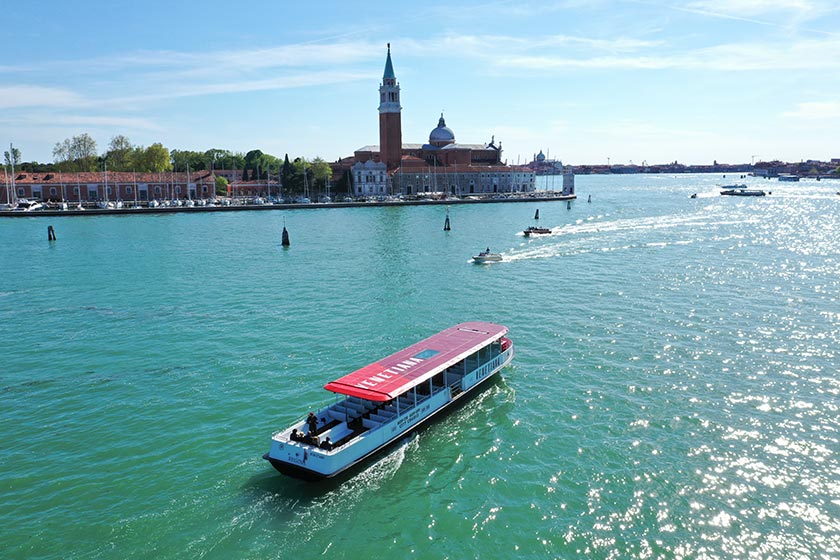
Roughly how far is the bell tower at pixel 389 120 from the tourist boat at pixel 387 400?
115133 millimetres

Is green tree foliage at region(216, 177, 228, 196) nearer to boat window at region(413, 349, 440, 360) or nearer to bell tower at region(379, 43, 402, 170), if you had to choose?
bell tower at region(379, 43, 402, 170)

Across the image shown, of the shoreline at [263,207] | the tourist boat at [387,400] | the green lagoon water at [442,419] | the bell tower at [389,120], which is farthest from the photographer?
the bell tower at [389,120]

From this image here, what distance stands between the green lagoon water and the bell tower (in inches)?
3645

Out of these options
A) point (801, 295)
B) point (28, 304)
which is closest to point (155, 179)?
point (28, 304)

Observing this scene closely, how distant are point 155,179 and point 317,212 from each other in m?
37.7

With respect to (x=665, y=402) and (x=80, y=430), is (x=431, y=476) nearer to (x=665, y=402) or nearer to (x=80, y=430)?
(x=665, y=402)

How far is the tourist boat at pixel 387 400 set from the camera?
15.8 meters

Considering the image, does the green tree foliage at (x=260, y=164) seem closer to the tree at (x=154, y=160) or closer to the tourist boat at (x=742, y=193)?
the tree at (x=154, y=160)

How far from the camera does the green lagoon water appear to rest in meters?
14.2

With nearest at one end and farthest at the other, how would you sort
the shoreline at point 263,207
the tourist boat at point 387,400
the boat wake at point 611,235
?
the tourist boat at point 387,400, the boat wake at point 611,235, the shoreline at point 263,207

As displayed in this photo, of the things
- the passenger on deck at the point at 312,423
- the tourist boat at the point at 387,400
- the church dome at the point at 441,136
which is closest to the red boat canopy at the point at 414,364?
the tourist boat at the point at 387,400

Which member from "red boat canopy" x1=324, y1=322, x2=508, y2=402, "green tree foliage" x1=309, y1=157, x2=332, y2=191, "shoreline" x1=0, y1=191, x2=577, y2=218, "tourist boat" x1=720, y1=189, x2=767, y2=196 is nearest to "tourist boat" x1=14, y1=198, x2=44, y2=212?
"shoreline" x1=0, y1=191, x2=577, y2=218

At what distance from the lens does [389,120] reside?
132500 millimetres

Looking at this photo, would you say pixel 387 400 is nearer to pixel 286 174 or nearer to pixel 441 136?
pixel 286 174
